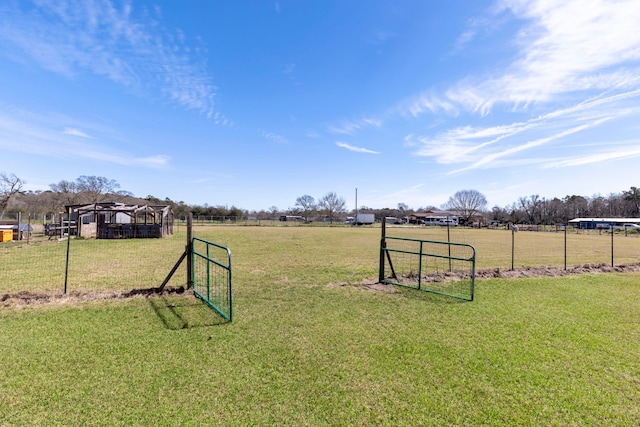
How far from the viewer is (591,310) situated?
596 centimetres

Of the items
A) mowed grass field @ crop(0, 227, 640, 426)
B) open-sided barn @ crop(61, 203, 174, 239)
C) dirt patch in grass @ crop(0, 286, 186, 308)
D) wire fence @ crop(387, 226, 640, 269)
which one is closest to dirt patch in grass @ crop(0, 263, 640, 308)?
dirt patch in grass @ crop(0, 286, 186, 308)

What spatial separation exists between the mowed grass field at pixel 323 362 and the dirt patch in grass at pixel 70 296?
30 cm

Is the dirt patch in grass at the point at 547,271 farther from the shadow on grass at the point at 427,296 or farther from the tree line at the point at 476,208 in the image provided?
the tree line at the point at 476,208

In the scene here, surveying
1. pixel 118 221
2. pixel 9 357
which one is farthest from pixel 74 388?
pixel 118 221

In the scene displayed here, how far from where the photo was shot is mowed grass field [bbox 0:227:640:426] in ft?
9.20

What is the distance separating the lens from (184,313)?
18.4ft

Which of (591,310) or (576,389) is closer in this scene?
(576,389)

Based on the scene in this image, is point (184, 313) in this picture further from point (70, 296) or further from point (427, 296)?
point (427, 296)

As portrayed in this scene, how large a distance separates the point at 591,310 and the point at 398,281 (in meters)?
4.06

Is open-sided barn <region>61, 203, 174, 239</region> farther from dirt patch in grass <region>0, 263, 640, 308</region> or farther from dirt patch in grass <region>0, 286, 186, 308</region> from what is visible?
dirt patch in grass <region>0, 263, 640, 308</region>

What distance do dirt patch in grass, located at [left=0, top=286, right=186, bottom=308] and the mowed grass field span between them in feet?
0.99

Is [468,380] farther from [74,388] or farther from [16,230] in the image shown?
[16,230]

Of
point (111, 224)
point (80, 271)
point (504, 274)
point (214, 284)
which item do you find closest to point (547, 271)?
point (504, 274)

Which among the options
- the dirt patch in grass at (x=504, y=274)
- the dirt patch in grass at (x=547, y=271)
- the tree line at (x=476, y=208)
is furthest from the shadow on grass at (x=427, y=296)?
the tree line at (x=476, y=208)
